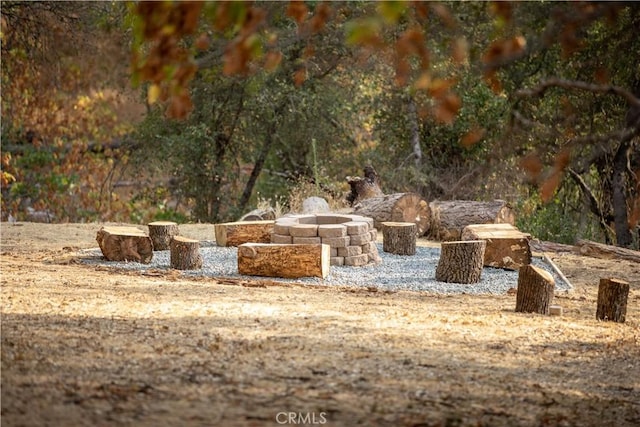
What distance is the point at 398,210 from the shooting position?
12875 millimetres

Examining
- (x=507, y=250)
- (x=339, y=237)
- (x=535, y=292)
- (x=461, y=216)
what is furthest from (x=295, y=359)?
(x=461, y=216)

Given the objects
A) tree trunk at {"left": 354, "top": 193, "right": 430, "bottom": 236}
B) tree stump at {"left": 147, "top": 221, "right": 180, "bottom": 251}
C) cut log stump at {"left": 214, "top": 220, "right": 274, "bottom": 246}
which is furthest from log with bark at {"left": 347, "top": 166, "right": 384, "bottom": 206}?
tree stump at {"left": 147, "top": 221, "right": 180, "bottom": 251}

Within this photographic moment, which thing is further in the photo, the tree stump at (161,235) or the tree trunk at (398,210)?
the tree trunk at (398,210)

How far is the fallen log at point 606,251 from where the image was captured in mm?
11078

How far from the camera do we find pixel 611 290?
7.08m

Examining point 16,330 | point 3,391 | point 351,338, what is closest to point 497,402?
point 351,338

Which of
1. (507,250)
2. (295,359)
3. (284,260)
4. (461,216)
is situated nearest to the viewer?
(295,359)

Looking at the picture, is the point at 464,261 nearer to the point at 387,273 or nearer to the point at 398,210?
the point at 387,273

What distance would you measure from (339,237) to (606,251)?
3.80m

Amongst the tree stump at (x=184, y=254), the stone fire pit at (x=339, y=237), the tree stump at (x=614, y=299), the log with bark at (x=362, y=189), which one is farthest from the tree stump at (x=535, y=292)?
the log with bark at (x=362, y=189)

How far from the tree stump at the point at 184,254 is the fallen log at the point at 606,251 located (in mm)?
5240

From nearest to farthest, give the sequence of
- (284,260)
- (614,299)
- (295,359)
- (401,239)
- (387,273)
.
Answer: (295,359) < (614,299) < (284,260) < (387,273) < (401,239)

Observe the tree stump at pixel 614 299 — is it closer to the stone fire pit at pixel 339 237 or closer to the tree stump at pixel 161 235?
the stone fire pit at pixel 339 237

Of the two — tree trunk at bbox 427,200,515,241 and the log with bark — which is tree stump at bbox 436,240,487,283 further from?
the log with bark
